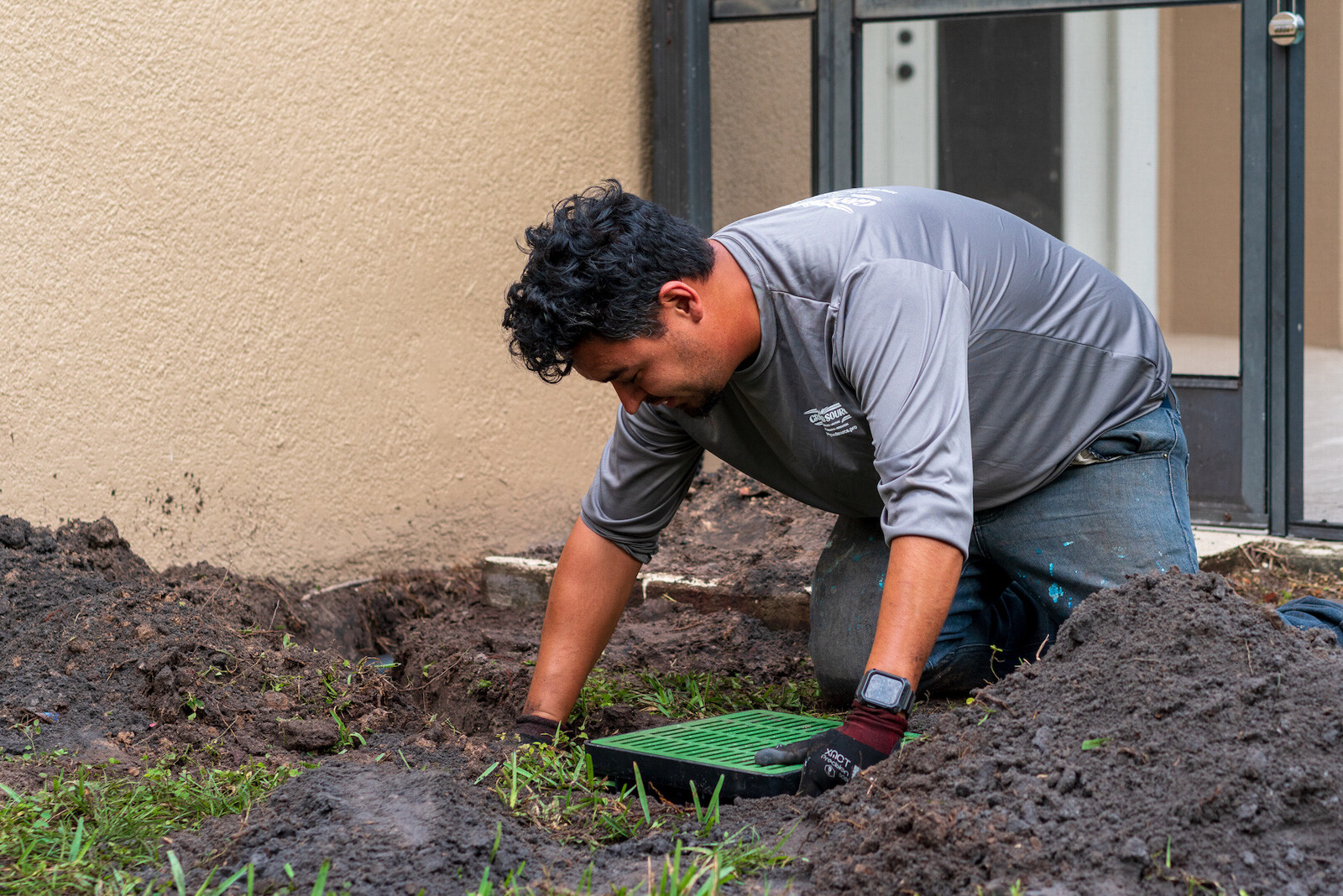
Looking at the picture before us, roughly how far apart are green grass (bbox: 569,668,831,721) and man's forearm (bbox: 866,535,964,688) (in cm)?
91

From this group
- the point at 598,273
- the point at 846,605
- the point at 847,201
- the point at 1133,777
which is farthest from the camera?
the point at 846,605

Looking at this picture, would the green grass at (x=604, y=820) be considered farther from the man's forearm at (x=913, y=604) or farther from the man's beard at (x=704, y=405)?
the man's beard at (x=704, y=405)

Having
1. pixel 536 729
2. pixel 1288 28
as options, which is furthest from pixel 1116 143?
pixel 536 729

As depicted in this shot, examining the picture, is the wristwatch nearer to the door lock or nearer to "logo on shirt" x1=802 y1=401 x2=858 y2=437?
"logo on shirt" x1=802 y1=401 x2=858 y2=437

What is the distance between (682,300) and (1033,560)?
1045mm

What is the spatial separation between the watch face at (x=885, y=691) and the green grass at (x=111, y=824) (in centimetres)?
90

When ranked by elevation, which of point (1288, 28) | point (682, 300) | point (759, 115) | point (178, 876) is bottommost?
point (178, 876)

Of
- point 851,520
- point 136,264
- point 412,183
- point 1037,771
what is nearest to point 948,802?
point 1037,771

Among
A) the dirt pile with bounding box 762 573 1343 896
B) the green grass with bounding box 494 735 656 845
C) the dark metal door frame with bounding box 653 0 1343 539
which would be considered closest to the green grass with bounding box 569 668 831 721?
the green grass with bounding box 494 735 656 845

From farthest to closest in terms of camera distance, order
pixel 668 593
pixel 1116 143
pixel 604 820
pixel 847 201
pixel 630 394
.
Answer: pixel 1116 143 < pixel 668 593 < pixel 847 201 < pixel 630 394 < pixel 604 820

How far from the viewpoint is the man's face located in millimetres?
2326

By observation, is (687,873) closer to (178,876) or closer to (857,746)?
(857,746)

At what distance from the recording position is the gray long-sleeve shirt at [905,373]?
2.20 m

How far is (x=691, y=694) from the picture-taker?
307 centimetres
